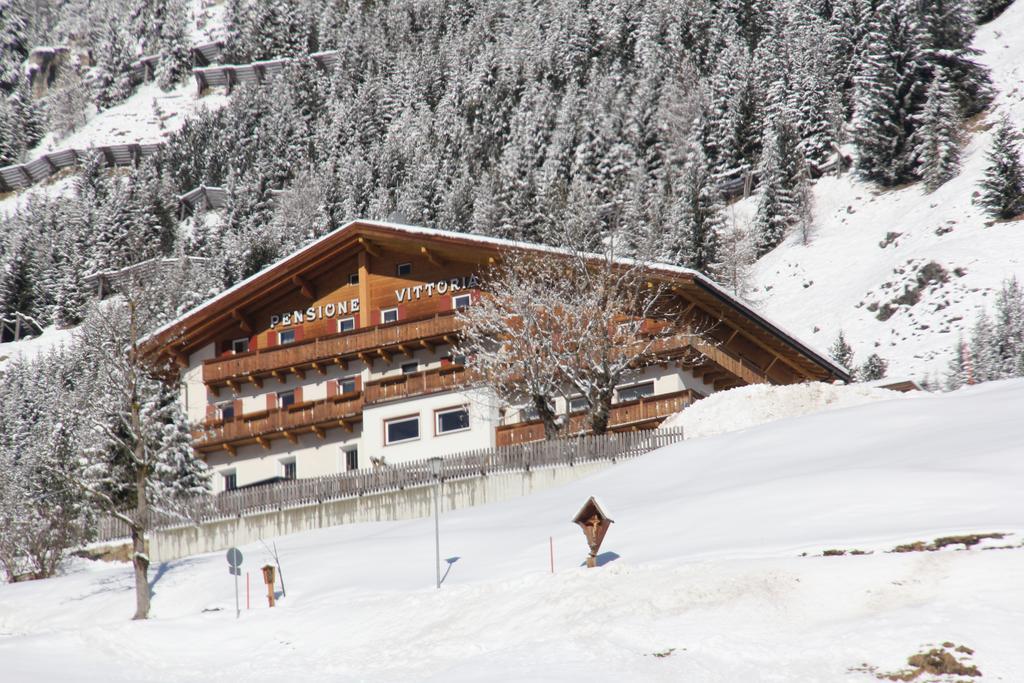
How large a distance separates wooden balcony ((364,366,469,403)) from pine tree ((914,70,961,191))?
5311 cm

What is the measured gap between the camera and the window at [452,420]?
49781 mm

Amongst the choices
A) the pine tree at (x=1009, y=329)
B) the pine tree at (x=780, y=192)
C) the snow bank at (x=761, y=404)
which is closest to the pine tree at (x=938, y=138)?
the pine tree at (x=780, y=192)

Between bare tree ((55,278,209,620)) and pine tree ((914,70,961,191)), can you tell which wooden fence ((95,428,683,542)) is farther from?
pine tree ((914,70,961,191))

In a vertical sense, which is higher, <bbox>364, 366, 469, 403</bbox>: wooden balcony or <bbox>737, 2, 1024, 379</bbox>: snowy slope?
<bbox>737, 2, 1024, 379</bbox>: snowy slope

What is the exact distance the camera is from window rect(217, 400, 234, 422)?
2229 inches

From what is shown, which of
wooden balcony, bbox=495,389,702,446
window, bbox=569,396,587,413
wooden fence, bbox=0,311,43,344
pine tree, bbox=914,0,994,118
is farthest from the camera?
wooden fence, bbox=0,311,43,344

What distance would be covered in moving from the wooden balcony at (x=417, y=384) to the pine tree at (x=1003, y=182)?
139ft

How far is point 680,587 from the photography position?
2453cm

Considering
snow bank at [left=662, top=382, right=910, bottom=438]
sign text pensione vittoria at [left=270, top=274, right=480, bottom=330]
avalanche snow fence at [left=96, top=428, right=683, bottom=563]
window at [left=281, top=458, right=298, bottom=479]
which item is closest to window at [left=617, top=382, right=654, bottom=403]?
snow bank at [left=662, top=382, right=910, bottom=438]

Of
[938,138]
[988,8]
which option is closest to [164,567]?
[938,138]

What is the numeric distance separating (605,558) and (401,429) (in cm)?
2384

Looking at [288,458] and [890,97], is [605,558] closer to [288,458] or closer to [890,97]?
[288,458]

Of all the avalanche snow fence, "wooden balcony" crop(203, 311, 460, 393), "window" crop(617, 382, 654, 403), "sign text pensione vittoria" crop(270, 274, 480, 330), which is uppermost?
"sign text pensione vittoria" crop(270, 274, 480, 330)

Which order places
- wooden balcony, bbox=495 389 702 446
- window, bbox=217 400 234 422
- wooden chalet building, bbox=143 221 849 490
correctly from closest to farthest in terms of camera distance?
wooden balcony, bbox=495 389 702 446, wooden chalet building, bbox=143 221 849 490, window, bbox=217 400 234 422
